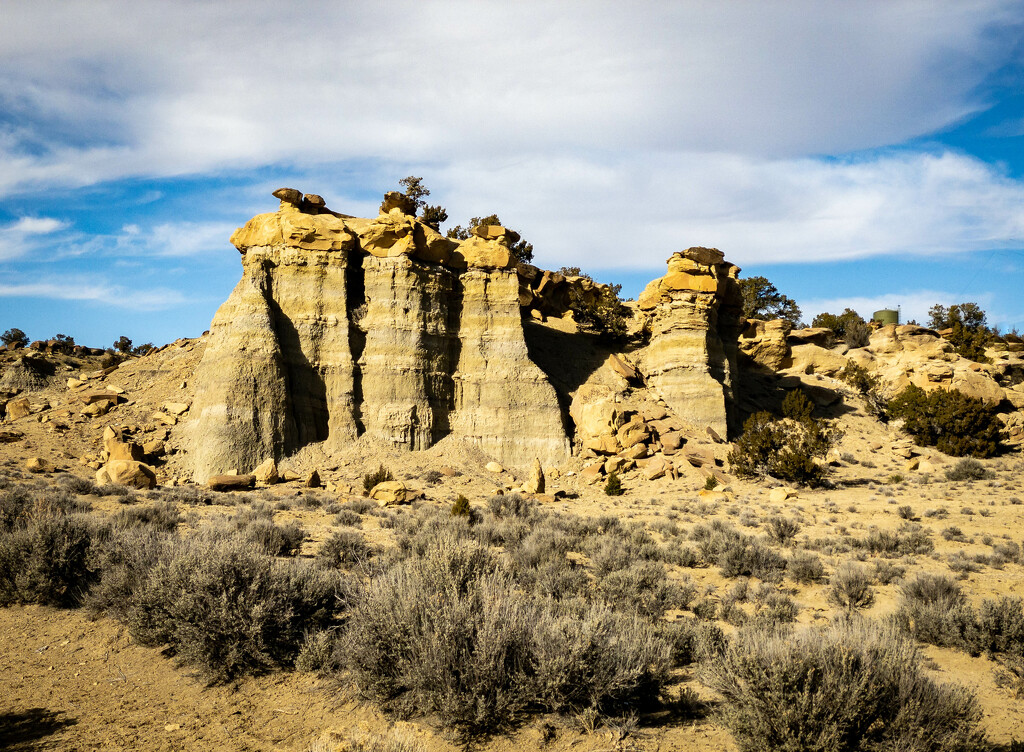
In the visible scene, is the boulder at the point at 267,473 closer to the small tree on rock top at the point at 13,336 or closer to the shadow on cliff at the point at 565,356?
the shadow on cliff at the point at 565,356

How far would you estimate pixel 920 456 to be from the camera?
27672 millimetres

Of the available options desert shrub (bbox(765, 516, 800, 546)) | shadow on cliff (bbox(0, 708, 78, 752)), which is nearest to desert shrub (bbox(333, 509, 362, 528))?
shadow on cliff (bbox(0, 708, 78, 752))

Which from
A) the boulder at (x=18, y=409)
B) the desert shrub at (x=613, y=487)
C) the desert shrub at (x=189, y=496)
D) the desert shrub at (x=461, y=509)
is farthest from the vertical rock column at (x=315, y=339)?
the boulder at (x=18, y=409)

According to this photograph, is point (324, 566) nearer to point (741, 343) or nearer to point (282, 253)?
point (282, 253)

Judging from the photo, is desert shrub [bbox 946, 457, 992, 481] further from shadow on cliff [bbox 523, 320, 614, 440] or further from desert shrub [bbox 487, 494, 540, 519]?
desert shrub [bbox 487, 494, 540, 519]

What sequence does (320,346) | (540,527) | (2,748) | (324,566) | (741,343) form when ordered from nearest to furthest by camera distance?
1. (2,748)
2. (324,566)
3. (540,527)
4. (320,346)
5. (741,343)

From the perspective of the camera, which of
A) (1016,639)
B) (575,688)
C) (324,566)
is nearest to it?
(575,688)

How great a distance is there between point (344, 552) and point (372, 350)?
14914mm

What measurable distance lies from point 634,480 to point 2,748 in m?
20.7

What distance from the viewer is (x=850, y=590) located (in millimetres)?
9500

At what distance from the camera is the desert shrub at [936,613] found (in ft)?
24.9

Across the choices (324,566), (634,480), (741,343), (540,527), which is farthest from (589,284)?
(324,566)

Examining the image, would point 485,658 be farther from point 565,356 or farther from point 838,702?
point 565,356

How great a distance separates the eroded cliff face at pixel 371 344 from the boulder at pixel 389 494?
5.39 meters
